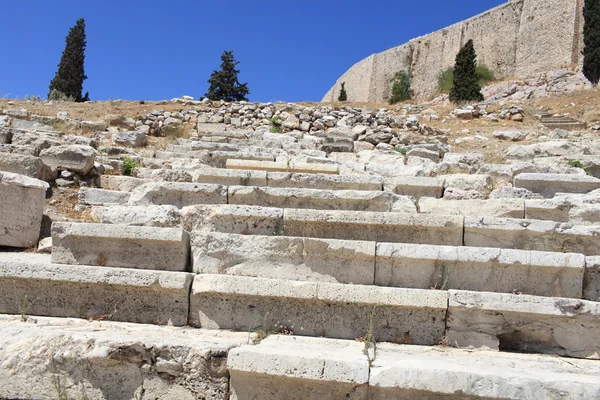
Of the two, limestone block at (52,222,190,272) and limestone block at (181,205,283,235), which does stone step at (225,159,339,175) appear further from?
limestone block at (52,222,190,272)

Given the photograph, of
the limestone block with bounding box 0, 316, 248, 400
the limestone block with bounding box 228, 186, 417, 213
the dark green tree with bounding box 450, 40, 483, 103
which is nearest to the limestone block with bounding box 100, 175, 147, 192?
the limestone block with bounding box 228, 186, 417, 213

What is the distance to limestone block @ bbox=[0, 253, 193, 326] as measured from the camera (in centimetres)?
382

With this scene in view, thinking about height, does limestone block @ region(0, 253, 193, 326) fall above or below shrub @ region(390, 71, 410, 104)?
below

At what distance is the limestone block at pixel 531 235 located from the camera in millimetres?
4320

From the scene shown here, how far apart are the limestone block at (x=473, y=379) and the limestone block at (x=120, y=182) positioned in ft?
13.7

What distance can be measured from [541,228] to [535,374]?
1.81 m

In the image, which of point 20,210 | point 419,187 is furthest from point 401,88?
point 20,210

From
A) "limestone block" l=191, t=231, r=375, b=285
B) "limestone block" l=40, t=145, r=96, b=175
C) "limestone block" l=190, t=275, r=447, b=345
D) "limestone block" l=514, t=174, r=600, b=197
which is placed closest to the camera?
"limestone block" l=190, t=275, r=447, b=345

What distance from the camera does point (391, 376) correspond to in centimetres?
283

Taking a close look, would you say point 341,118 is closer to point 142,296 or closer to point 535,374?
point 142,296

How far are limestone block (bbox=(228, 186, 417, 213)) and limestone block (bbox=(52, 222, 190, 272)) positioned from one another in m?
1.18

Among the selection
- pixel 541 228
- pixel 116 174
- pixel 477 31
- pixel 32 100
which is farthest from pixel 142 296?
pixel 477 31

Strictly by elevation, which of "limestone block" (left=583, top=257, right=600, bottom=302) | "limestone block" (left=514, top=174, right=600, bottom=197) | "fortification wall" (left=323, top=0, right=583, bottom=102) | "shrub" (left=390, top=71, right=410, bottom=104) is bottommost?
"limestone block" (left=583, top=257, right=600, bottom=302)

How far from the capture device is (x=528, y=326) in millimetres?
3594
